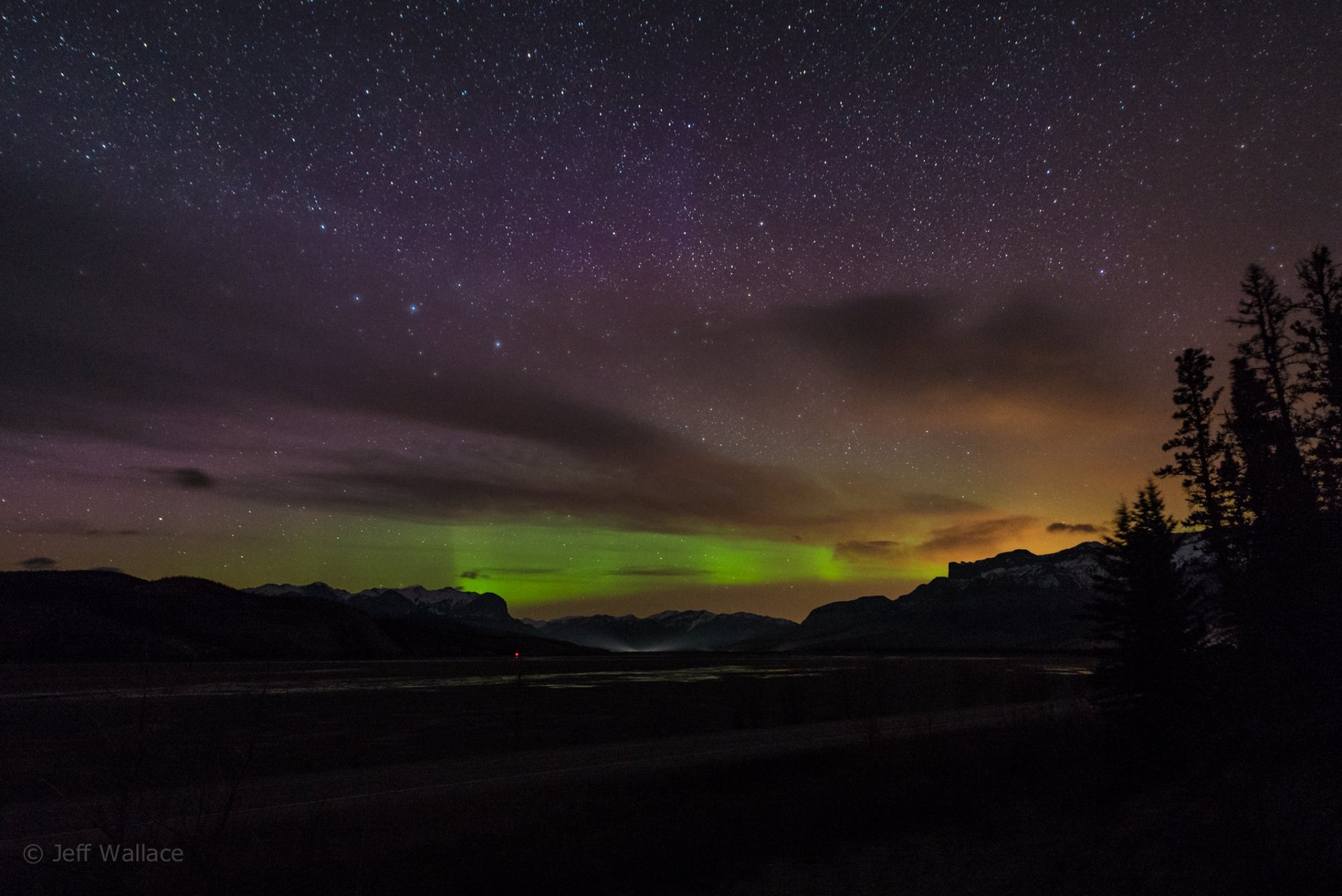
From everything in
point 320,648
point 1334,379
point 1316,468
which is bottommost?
point 320,648

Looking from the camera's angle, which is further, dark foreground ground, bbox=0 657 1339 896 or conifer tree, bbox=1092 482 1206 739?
conifer tree, bbox=1092 482 1206 739

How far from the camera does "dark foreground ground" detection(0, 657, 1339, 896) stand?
1075 centimetres

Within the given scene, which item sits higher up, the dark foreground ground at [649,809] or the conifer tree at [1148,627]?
the conifer tree at [1148,627]

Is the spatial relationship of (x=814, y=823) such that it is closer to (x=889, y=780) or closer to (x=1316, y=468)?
(x=889, y=780)

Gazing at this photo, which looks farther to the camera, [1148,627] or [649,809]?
[1148,627]

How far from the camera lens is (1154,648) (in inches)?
713

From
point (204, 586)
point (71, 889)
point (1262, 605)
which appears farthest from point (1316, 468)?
point (204, 586)

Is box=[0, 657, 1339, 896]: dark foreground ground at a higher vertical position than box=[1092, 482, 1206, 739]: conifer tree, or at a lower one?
lower

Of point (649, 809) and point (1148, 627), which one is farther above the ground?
point (1148, 627)

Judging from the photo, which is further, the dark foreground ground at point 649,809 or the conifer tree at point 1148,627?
the conifer tree at point 1148,627

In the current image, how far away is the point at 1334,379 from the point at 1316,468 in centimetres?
341

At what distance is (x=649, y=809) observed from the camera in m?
16.1

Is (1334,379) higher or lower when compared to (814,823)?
higher

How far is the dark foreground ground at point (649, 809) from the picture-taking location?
10750 mm
